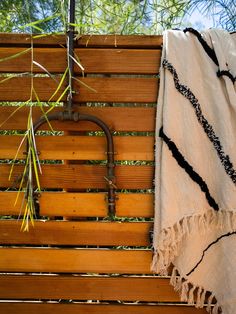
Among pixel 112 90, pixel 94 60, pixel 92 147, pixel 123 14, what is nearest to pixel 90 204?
pixel 92 147

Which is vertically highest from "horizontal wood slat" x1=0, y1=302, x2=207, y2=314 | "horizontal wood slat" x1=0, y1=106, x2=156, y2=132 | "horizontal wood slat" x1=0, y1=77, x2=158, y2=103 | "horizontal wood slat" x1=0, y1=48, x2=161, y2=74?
"horizontal wood slat" x1=0, y1=48, x2=161, y2=74

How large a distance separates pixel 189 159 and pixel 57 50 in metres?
0.62

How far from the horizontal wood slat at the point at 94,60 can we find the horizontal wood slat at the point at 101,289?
766mm

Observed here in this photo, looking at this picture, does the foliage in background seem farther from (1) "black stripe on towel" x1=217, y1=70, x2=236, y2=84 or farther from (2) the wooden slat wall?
(1) "black stripe on towel" x1=217, y1=70, x2=236, y2=84

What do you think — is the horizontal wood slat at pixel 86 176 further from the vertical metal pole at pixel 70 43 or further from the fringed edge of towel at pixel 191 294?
the fringed edge of towel at pixel 191 294

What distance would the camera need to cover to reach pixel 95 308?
146cm

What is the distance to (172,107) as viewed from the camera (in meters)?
1.40

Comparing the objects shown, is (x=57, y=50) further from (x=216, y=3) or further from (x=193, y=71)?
(x=216, y=3)

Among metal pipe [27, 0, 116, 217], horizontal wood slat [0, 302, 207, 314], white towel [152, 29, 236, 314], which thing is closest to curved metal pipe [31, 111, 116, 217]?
metal pipe [27, 0, 116, 217]

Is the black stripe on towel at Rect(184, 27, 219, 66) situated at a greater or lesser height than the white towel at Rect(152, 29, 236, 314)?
greater

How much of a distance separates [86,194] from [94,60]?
1.62 feet

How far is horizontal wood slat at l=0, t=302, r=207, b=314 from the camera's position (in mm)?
1455

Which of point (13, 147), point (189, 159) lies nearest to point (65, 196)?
point (13, 147)

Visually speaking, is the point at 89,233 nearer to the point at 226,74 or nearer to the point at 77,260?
→ the point at 77,260
